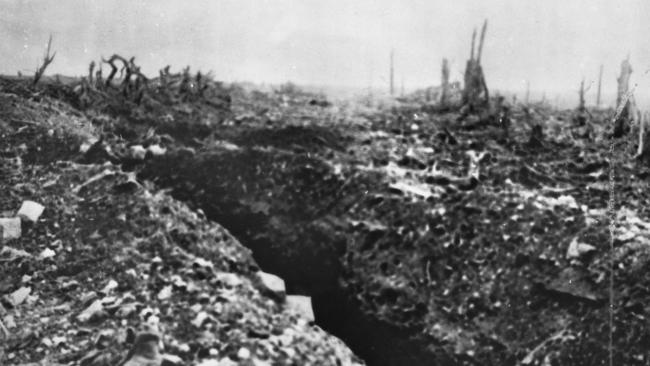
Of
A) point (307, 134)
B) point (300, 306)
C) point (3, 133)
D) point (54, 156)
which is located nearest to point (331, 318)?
point (300, 306)

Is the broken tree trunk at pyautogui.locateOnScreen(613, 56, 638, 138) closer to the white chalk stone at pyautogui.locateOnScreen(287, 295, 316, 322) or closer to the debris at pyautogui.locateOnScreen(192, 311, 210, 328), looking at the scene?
the white chalk stone at pyautogui.locateOnScreen(287, 295, 316, 322)

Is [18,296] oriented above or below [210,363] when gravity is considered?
above

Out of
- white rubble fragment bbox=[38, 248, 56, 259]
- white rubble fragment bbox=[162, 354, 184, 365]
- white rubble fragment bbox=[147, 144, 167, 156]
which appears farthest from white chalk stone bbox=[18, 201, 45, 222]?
white rubble fragment bbox=[162, 354, 184, 365]

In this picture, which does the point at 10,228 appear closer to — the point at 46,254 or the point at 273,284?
the point at 46,254

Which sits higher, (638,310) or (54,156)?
(54,156)

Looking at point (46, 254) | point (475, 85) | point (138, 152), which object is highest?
point (475, 85)

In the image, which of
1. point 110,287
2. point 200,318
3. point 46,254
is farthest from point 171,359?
point 46,254

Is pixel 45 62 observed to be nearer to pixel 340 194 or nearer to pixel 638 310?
pixel 340 194

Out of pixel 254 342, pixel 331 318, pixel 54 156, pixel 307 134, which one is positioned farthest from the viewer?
pixel 307 134
